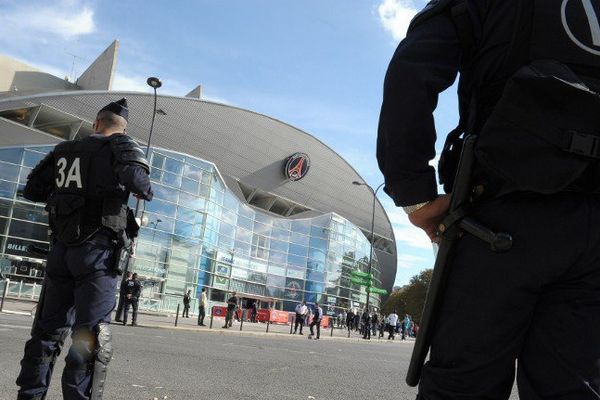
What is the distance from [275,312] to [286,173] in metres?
19.1

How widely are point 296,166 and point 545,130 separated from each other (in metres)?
53.8

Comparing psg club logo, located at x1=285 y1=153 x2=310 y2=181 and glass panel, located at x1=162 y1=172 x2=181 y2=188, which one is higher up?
psg club logo, located at x1=285 y1=153 x2=310 y2=181

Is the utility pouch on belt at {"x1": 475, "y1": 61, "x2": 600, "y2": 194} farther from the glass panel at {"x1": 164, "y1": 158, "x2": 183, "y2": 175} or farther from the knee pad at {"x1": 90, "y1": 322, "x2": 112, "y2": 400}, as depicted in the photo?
the glass panel at {"x1": 164, "y1": 158, "x2": 183, "y2": 175}

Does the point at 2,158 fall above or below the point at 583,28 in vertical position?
above

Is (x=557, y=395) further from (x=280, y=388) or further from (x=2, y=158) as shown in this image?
(x=2, y=158)

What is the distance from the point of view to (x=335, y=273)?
50656 millimetres

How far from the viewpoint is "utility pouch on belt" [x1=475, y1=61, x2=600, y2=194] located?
145 centimetres

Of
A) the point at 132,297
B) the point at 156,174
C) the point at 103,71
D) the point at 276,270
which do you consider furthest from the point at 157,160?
the point at 103,71

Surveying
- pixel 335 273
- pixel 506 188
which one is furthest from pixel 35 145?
pixel 506 188

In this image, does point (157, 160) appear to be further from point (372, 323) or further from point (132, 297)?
point (132, 297)

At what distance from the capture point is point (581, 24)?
1.59 metres

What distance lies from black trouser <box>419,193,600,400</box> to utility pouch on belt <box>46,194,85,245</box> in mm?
2100

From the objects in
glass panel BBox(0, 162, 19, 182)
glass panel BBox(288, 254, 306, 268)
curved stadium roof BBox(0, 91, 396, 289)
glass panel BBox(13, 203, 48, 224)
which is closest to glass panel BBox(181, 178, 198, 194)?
glass panel BBox(13, 203, 48, 224)

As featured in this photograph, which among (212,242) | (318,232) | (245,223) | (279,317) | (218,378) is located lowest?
(218,378)
